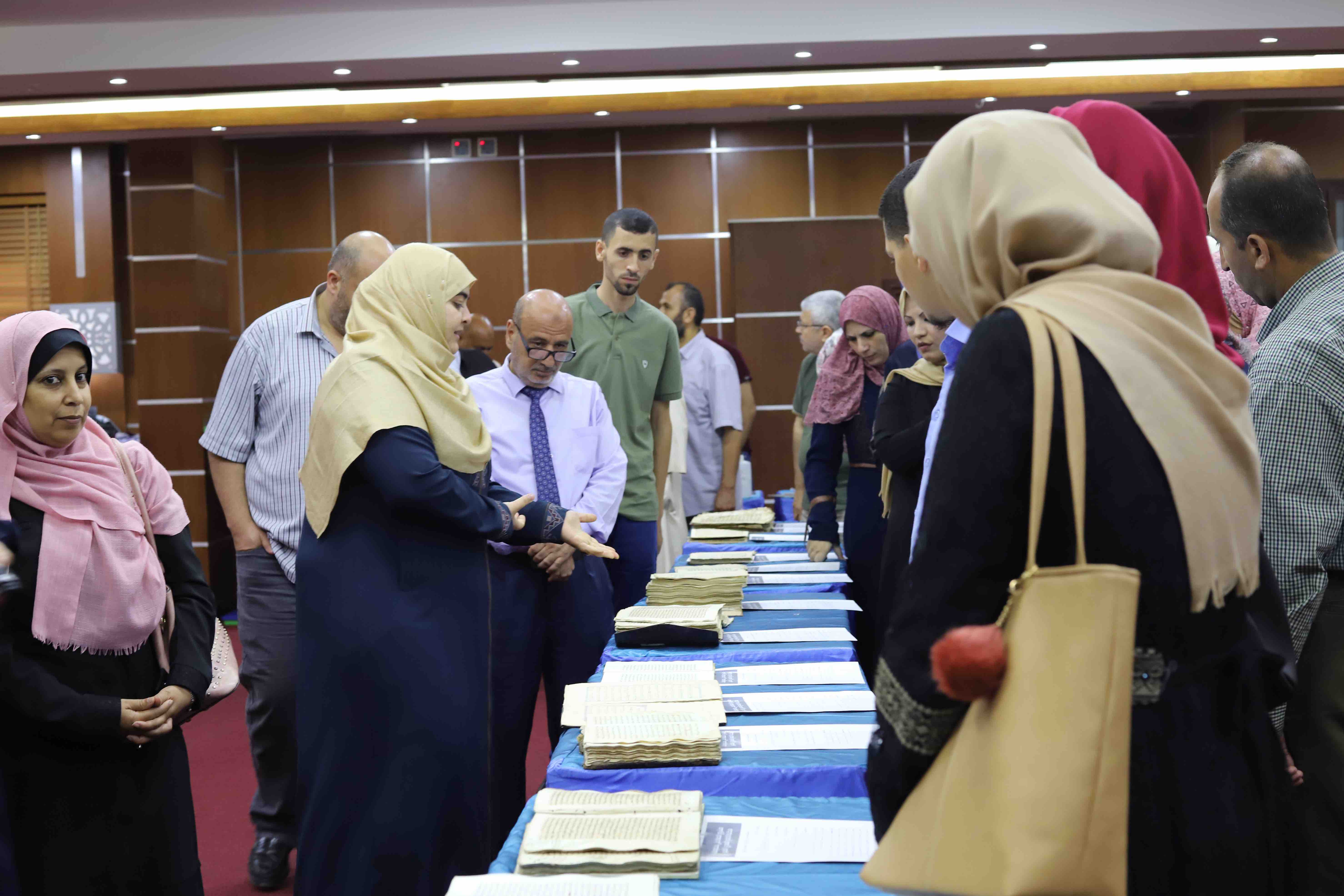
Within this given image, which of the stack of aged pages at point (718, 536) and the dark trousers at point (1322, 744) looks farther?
the stack of aged pages at point (718, 536)

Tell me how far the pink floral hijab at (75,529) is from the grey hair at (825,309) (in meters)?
4.07

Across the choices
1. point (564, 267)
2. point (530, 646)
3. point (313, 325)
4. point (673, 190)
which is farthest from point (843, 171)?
point (530, 646)

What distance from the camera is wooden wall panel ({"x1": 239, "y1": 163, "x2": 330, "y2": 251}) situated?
308 inches

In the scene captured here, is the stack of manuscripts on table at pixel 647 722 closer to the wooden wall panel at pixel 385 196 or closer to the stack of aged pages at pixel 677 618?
the stack of aged pages at pixel 677 618

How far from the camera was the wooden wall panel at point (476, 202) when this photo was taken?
7832 millimetres

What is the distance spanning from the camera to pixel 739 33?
18.4ft

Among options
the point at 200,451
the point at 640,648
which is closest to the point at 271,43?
the point at 200,451

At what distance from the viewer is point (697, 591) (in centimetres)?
286

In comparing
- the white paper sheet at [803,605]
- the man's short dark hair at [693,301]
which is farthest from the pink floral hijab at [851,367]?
the man's short dark hair at [693,301]

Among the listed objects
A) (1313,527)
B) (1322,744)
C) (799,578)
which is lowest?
(1322,744)

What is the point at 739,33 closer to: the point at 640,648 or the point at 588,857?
the point at 640,648

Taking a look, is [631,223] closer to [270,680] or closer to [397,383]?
[397,383]

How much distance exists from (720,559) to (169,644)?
172 centimetres

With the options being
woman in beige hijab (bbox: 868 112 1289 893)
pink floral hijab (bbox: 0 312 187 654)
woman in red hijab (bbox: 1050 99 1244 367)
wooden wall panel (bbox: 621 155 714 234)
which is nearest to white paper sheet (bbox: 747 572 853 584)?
pink floral hijab (bbox: 0 312 187 654)
